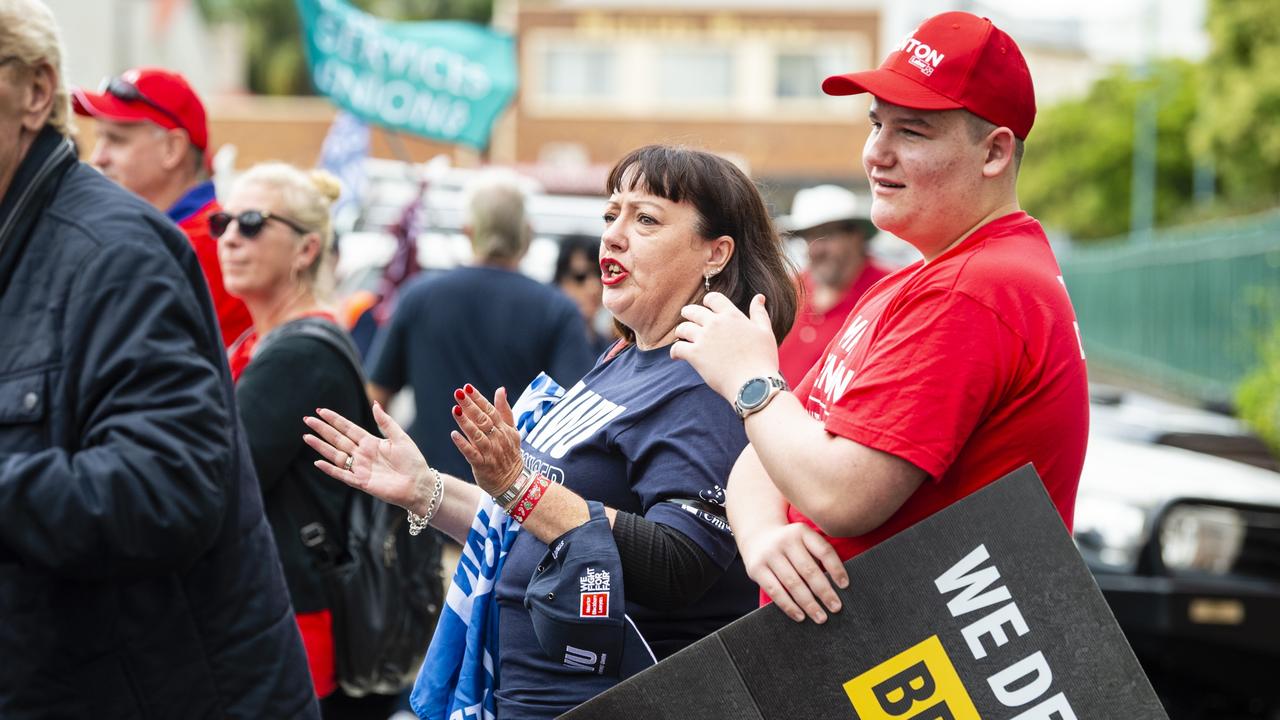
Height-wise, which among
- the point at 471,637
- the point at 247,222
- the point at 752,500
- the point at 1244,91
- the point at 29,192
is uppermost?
the point at 29,192

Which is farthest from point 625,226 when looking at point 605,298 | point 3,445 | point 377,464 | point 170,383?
point 3,445

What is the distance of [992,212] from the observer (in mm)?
2590

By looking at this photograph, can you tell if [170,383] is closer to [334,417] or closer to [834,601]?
[334,417]

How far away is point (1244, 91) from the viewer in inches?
832

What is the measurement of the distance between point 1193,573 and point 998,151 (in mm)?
3977

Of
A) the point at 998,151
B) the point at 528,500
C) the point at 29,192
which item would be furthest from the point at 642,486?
the point at 29,192

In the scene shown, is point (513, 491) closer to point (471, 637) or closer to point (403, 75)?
point (471, 637)

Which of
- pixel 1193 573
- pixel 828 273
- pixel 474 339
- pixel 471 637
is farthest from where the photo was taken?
pixel 828 273

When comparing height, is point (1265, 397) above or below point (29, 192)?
below

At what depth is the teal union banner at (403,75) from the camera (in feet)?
36.4

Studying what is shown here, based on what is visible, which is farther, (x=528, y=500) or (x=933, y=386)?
(x=528, y=500)

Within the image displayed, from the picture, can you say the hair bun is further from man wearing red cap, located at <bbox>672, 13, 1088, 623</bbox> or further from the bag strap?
man wearing red cap, located at <bbox>672, 13, 1088, 623</bbox>

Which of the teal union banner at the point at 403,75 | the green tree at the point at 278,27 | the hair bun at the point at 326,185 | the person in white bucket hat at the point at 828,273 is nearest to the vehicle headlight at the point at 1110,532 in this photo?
the person in white bucket hat at the point at 828,273

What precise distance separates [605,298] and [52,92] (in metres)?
1.13
